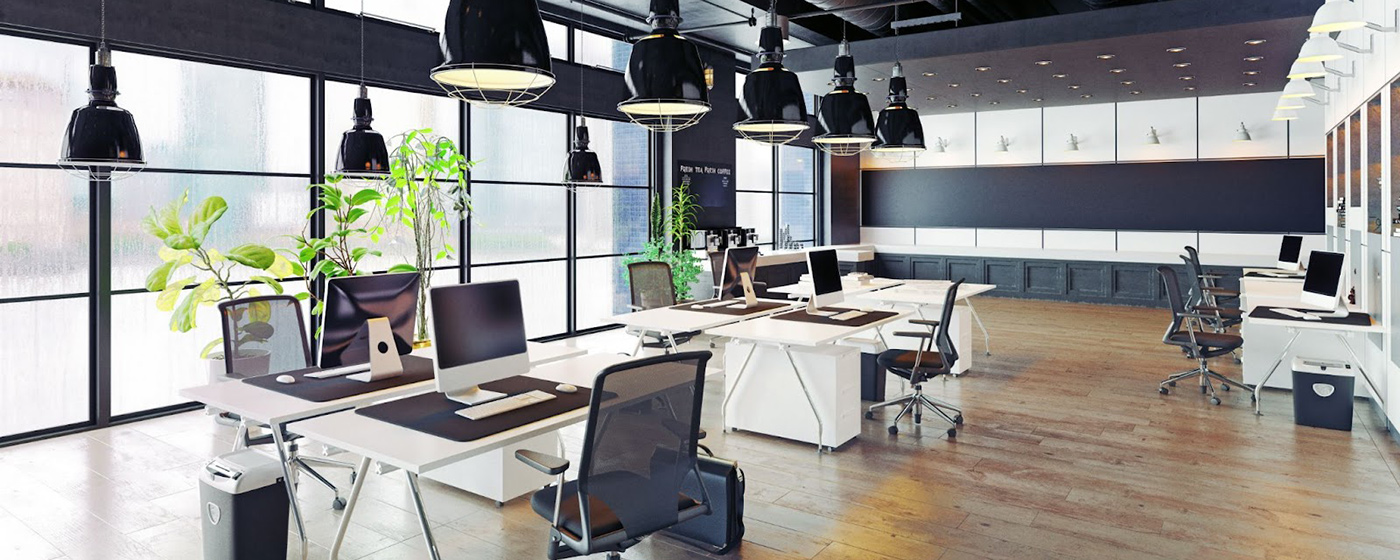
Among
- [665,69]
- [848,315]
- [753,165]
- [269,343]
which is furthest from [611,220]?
[665,69]

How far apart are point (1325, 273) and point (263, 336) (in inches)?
276

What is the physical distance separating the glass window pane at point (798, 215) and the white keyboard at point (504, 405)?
10072 mm

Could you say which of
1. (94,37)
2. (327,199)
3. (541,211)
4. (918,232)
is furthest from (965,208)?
(94,37)

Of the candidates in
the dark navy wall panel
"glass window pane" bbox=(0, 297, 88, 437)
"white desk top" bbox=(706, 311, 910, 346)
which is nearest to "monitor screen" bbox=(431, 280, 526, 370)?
"white desk top" bbox=(706, 311, 910, 346)

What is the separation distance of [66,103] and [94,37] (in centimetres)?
48

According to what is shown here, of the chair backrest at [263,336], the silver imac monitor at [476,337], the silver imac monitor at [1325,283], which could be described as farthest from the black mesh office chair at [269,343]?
the silver imac monitor at [1325,283]

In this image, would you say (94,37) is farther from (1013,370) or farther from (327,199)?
(1013,370)

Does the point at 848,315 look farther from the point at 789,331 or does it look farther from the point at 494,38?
the point at 494,38

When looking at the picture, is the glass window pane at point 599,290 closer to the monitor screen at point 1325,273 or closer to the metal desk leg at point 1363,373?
the monitor screen at point 1325,273

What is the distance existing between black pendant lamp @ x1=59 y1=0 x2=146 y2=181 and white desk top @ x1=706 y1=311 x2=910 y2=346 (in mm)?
3226

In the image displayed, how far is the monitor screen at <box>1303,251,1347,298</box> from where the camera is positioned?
18.9ft

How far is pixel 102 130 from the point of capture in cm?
389

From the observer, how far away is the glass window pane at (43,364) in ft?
17.1

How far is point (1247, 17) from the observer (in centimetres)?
717
